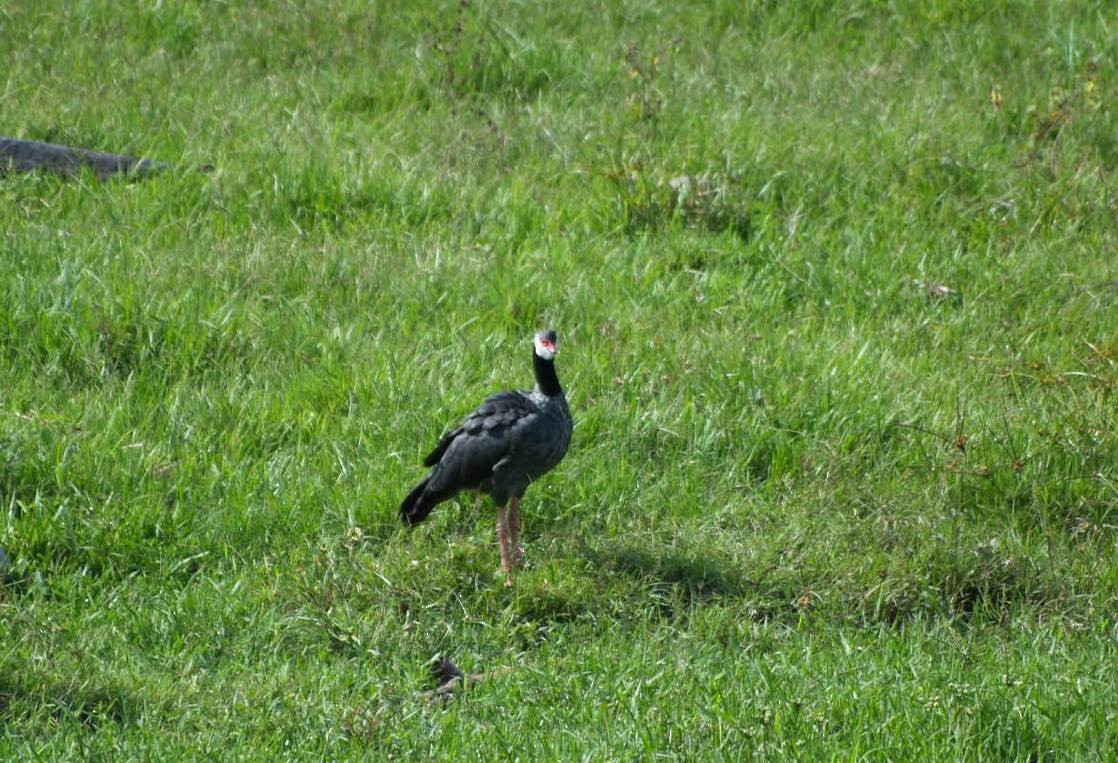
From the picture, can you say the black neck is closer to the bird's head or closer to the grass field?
the bird's head

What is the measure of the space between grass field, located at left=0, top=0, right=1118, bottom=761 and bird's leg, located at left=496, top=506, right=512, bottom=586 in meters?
0.08

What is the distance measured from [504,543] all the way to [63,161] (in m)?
4.59

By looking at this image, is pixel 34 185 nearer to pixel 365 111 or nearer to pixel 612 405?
pixel 365 111

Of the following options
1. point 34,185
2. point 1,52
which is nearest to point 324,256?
point 34,185

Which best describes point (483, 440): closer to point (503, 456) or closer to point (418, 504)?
point (503, 456)

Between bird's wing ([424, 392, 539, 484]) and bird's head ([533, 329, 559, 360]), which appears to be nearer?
bird's wing ([424, 392, 539, 484])

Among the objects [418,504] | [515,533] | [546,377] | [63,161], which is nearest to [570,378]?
[546,377]

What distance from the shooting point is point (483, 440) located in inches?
242

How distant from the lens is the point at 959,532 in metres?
6.51

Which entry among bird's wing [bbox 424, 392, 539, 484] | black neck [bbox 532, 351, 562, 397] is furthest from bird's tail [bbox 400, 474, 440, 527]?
black neck [bbox 532, 351, 562, 397]

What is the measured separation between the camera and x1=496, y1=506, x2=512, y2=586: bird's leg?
607 cm

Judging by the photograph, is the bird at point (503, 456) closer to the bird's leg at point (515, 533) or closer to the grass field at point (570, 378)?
the bird's leg at point (515, 533)

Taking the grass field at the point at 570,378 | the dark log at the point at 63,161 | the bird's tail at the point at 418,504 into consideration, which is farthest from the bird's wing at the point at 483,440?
the dark log at the point at 63,161

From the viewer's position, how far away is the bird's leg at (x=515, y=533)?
20.4 ft
